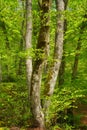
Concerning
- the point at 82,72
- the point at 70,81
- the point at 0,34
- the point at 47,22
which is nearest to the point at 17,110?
the point at 70,81

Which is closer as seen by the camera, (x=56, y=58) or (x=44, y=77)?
(x=56, y=58)

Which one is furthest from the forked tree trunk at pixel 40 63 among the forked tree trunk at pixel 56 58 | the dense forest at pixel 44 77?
the forked tree trunk at pixel 56 58

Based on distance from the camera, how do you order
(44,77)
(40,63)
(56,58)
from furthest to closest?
(44,77) → (56,58) → (40,63)

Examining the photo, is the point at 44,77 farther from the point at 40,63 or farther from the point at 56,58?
the point at 40,63

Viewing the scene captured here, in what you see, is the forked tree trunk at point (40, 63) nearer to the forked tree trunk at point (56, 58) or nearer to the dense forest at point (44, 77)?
the dense forest at point (44, 77)

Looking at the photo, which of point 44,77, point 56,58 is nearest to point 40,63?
point 56,58

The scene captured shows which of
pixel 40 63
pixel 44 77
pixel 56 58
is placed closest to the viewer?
pixel 40 63

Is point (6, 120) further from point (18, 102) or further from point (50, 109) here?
point (50, 109)

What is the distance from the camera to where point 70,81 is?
49.1 ft

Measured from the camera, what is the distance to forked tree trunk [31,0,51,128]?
28.5 feet

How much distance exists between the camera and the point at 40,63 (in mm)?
9328

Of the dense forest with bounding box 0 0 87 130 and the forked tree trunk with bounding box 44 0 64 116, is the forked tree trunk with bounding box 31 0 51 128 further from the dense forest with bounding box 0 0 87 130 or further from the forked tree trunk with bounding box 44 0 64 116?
the forked tree trunk with bounding box 44 0 64 116

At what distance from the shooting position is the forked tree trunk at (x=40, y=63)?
8695 mm

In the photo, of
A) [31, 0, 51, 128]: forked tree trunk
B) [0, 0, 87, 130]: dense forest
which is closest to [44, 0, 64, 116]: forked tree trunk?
[0, 0, 87, 130]: dense forest
